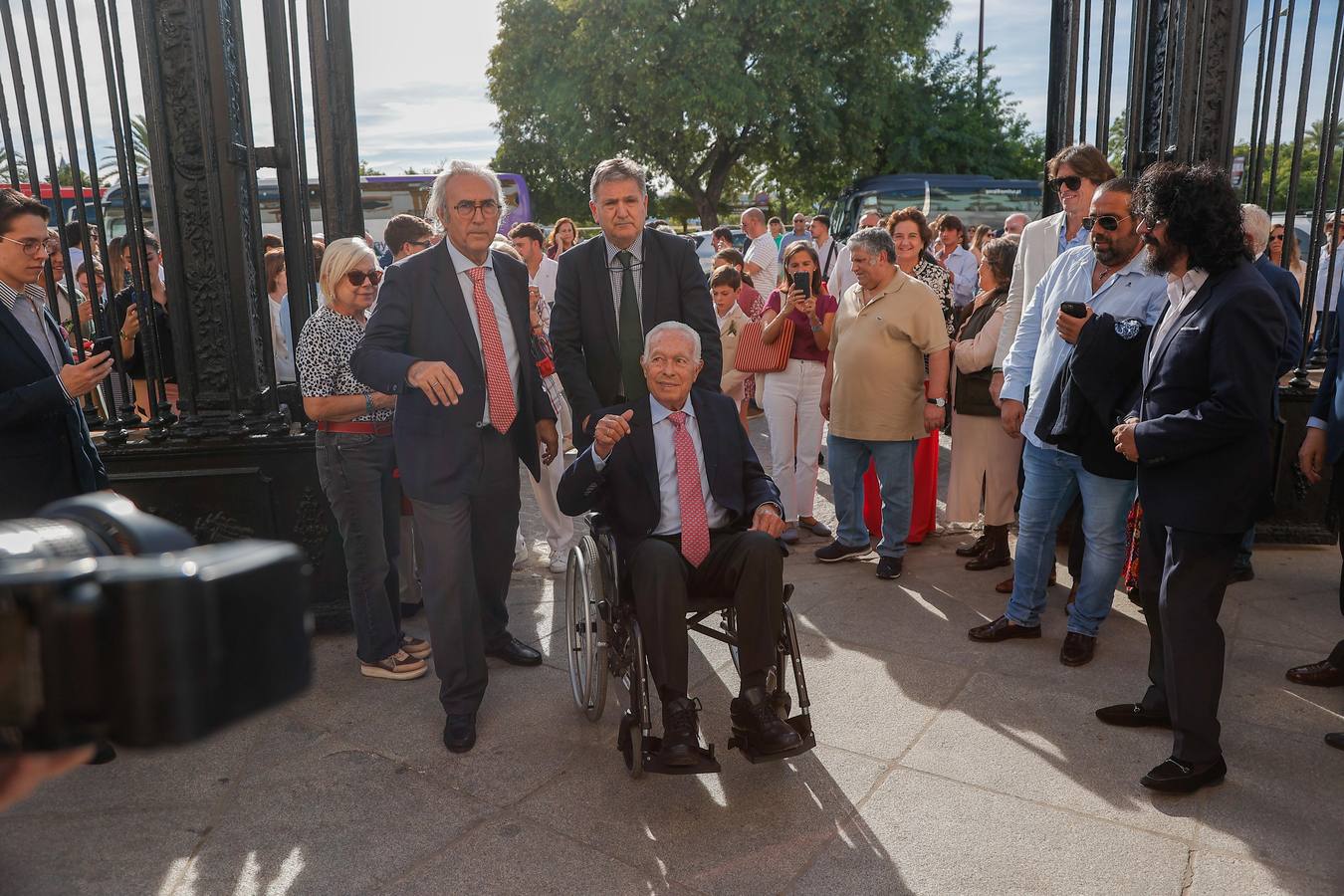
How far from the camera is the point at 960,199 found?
2212 centimetres

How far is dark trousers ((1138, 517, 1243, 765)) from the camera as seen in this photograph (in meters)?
2.87

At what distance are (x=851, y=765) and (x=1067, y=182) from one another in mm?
2547

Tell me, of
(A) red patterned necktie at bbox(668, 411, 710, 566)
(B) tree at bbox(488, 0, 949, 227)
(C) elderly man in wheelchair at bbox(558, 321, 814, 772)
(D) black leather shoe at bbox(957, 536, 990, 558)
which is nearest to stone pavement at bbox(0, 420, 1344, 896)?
(C) elderly man in wheelchair at bbox(558, 321, 814, 772)

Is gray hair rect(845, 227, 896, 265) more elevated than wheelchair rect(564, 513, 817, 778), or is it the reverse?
gray hair rect(845, 227, 896, 265)

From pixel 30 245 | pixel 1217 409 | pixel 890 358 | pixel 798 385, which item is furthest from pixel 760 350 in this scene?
pixel 30 245

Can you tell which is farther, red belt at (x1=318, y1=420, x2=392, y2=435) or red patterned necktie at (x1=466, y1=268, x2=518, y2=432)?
red belt at (x1=318, y1=420, x2=392, y2=435)

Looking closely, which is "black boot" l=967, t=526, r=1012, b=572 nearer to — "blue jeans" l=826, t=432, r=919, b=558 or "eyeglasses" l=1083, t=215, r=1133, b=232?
"blue jeans" l=826, t=432, r=919, b=558

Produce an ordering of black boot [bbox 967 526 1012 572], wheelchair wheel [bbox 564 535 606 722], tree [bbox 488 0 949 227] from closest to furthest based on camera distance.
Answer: wheelchair wheel [bbox 564 535 606 722] < black boot [bbox 967 526 1012 572] < tree [bbox 488 0 949 227]

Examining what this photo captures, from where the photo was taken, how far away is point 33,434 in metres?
3.15

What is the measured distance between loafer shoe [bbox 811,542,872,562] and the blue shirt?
1372 mm

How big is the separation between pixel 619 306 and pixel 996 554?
2.46 meters

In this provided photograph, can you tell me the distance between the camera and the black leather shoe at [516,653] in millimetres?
4059

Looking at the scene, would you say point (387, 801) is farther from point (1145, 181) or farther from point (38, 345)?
point (1145, 181)

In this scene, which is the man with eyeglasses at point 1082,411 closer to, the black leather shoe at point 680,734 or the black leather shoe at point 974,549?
the black leather shoe at point 974,549
